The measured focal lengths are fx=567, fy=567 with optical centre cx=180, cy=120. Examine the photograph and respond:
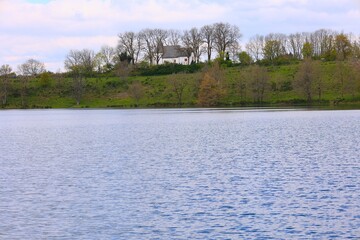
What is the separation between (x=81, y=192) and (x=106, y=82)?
129 meters

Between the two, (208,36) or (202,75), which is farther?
(208,36)

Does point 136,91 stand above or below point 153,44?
below

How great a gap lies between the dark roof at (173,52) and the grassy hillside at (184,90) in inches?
895

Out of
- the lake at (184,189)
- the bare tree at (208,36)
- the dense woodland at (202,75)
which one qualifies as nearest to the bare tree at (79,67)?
the dense woodland at (202,75)

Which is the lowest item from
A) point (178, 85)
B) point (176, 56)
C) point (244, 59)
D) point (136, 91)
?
point (136, 91)

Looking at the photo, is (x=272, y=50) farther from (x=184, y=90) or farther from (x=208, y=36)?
(x=184, y=90)

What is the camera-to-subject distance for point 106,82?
5994 inches

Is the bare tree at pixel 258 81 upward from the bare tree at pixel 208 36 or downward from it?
downward

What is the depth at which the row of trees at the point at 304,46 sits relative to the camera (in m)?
150

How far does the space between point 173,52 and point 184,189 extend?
156 metres

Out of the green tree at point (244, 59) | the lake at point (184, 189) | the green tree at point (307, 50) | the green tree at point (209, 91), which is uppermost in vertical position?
the green tree at point (307, 50)

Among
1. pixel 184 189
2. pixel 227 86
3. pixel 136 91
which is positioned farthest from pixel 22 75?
pixel 184 189

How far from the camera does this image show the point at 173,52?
17850 cm

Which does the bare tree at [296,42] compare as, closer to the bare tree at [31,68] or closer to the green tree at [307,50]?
the green tree at [307,50]
